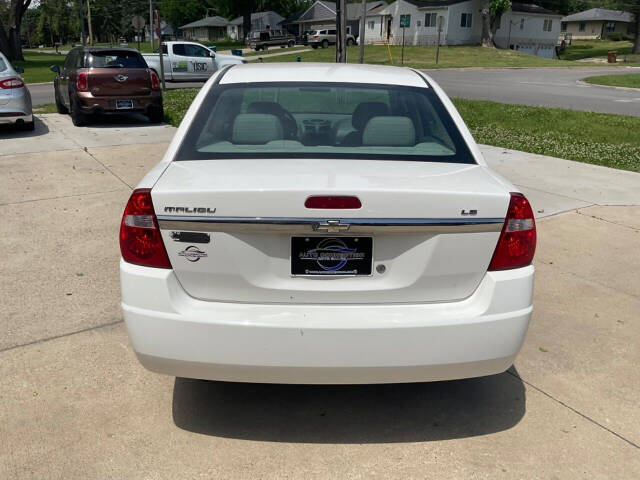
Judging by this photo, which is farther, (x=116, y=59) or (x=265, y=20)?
(x=265, y=20)

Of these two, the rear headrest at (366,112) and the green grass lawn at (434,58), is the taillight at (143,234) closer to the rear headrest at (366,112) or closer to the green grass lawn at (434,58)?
the rear headrest at (366,112)

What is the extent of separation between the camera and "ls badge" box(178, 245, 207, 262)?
8.60 feet

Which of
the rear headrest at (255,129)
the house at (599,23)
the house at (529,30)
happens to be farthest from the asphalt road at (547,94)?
the house at (599,23)

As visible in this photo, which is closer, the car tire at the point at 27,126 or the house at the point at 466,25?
the car tire at the point at 27,126

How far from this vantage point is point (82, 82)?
12984 mm

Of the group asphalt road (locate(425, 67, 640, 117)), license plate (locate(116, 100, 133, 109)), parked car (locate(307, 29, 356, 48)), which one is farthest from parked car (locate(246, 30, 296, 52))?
license plate (locate(116, 100, 133, 109))

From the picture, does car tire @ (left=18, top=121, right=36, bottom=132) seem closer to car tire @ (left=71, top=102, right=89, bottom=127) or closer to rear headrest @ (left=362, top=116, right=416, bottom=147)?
car tire @ (left=71, top=102, right=89, bottom=127)

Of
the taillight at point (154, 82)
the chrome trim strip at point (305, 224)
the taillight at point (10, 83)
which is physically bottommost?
the taillight at point (154, 82)

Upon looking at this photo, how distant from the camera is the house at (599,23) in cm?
9388

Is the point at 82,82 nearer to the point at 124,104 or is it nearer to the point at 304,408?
the point at 124,104

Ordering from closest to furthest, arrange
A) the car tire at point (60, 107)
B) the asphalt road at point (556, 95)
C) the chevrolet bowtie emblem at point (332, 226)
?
the chevrolet bowtie emblem at point (332, 226), the car tire at point (60, 107), the asphalt road at point (556, 95)

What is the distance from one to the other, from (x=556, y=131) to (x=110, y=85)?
9310 mm

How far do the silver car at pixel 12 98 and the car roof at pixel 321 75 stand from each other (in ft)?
30.6

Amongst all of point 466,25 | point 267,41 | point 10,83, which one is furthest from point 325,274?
point 466,25
